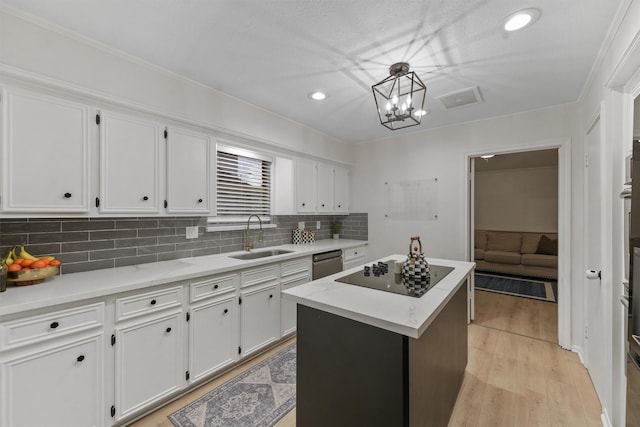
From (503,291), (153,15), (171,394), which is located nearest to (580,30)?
(153,15)

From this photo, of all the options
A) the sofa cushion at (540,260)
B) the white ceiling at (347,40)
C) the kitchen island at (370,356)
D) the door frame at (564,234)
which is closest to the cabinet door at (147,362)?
the kitchen island at (370,356)

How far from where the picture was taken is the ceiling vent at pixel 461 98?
2.56 meters

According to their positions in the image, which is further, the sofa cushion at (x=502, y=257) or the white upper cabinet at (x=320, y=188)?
the sofa cushion at (x=502, y=257)

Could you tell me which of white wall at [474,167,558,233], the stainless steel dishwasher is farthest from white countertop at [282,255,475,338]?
white wall at [474,167,558,233]

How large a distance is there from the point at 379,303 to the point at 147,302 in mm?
1481

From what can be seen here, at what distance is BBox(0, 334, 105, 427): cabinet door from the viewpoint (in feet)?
4.38

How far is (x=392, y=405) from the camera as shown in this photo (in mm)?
1233

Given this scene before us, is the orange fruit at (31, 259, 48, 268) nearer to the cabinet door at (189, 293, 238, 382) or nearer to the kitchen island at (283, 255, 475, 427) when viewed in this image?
the cabinet door at (189, 293, 238, 382)

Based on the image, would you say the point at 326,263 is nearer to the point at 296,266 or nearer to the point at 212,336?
the point at 296,266

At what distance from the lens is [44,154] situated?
1.62m

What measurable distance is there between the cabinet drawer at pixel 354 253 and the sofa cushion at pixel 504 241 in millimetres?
3488

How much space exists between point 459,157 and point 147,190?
3.42 metres

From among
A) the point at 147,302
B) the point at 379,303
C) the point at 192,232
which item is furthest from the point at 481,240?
the point at 147,302

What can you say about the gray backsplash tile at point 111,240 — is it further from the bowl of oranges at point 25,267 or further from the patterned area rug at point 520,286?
the patterned area rug at point 520,286
